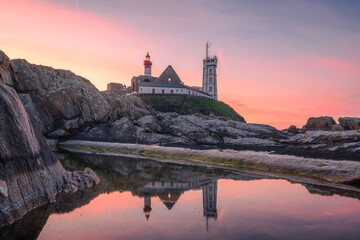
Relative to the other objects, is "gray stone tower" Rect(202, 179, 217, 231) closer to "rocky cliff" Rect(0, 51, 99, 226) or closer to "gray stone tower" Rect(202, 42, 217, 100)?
"rocky cliff" Rect(0, 51, 99, 226)

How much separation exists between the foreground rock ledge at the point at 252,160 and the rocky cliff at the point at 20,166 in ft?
90.5

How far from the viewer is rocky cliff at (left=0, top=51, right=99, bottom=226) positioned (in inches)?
652

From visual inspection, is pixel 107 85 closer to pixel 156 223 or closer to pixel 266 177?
pixel 266 177

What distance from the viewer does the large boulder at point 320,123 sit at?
296 ft

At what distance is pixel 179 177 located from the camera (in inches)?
1356

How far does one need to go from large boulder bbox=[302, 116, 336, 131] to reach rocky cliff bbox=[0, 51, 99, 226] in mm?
88442

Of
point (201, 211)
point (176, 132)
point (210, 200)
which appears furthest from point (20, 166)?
point (176, 132)

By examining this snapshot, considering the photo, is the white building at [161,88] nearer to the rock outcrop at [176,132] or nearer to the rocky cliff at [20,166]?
the rock outcrop at [176,132]

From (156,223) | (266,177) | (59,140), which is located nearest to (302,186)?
(266,177)

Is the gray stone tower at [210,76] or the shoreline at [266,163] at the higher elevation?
the gray stone tower at [210,76]

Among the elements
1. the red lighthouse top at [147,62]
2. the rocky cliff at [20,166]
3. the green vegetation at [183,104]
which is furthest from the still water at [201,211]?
the red lighthouse top at [147,62]

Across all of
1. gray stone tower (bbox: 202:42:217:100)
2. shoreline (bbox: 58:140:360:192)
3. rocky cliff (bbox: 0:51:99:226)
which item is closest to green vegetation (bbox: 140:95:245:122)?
gray stone tower (bbox: 202:42:217:100)

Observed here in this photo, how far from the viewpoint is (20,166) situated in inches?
715

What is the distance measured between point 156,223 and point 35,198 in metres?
9.08
